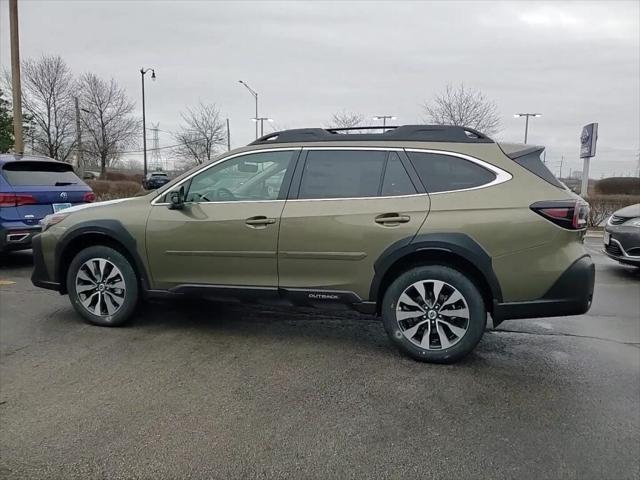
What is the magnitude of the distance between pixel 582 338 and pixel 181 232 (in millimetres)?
3819

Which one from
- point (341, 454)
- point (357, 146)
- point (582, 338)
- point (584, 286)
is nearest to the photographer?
point (341, 454)

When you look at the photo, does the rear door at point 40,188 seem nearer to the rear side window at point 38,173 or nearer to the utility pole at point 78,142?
the rear side window at point 38,173

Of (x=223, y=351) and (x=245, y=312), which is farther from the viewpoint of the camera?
(x=245, y=312)

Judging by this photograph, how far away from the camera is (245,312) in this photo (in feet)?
16.9

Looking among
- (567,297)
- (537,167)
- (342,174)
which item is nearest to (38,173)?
(342,174)

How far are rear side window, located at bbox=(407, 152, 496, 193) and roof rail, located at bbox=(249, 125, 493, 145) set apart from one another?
17 centimetres

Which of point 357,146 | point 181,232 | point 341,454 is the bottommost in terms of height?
point 341,454

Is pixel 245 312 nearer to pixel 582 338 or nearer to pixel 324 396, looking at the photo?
pixel 324 396

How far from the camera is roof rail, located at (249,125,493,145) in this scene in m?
3.88

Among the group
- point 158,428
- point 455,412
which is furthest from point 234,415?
point 455,412

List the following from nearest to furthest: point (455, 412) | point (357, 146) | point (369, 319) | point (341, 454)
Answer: point (341, 454)
point (455, 412)
point (357, 146)
point (369, 319)

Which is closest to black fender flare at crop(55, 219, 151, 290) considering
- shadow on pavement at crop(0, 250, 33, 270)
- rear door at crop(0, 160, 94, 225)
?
rear door at crop(0, 160, 94, 225)

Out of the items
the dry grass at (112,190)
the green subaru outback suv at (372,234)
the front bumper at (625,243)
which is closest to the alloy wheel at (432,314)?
the green subaru outback suv at (372,234)

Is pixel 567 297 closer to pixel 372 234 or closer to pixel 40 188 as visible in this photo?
pixel 372 234
